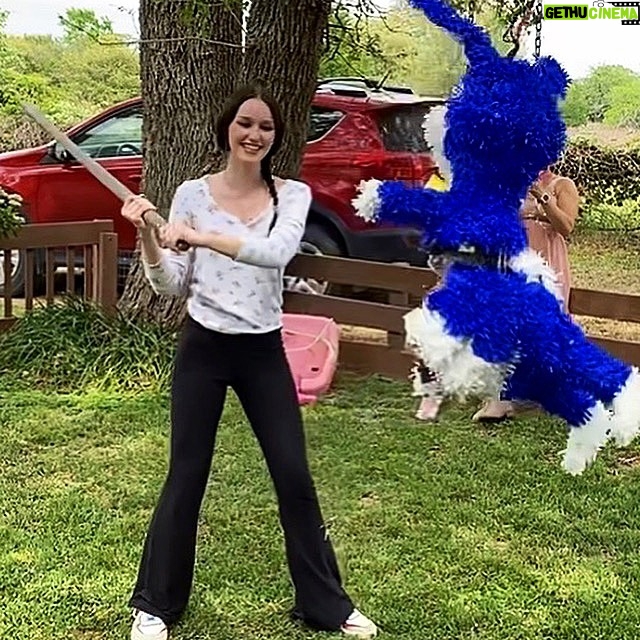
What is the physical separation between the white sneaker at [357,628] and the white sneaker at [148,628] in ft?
1.48

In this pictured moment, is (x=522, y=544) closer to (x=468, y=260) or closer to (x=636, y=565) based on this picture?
(x=636, y=565)

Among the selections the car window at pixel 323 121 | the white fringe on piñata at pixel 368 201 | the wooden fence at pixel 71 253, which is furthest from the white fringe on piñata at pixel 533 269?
the car window at pixel 323 121

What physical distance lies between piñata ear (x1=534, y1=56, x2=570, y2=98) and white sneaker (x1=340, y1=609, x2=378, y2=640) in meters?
1.39

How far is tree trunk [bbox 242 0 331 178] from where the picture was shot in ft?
16.7

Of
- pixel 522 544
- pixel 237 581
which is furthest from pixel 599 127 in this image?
pixel 237 581

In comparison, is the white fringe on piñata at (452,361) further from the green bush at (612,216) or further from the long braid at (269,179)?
the green bush at (612,216)

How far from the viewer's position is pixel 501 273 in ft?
6.71

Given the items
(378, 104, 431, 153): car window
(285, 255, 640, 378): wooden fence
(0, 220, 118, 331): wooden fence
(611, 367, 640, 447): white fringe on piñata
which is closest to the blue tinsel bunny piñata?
(611, 367, 640, 447): white fringe on piñata

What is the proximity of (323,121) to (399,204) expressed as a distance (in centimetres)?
490

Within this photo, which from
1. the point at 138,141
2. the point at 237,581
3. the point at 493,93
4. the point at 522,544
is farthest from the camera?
the point at 138,141

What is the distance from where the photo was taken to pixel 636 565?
3.20 m

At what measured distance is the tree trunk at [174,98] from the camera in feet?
17.3

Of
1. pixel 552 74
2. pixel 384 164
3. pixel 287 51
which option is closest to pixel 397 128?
pixel 384 164

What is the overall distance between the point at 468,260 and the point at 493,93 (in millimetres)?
321
